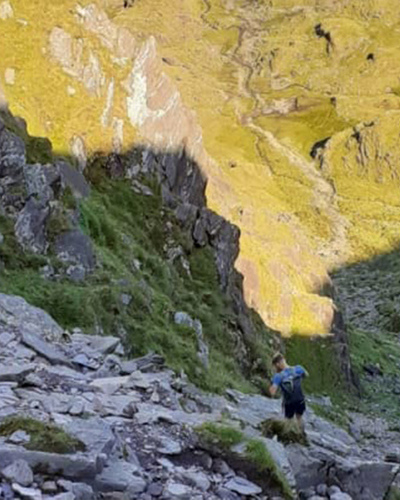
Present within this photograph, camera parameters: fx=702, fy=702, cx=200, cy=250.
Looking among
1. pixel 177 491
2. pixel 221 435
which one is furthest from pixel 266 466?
pixel 177 491

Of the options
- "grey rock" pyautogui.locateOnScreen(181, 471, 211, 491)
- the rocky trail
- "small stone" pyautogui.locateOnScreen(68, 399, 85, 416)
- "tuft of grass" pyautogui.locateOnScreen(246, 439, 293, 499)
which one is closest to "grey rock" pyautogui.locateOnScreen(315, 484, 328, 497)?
the rocky trail

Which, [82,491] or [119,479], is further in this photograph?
[119,479]

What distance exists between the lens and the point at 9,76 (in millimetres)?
47469

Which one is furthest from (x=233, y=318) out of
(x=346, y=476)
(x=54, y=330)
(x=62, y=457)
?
(x=62, y=457)

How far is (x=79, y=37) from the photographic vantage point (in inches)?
2035

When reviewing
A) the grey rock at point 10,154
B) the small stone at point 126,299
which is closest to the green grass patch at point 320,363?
the small stone at point 126,299

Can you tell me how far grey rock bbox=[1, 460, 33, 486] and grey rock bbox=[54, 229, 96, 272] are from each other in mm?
19768

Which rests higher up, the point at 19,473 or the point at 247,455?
the point at 247,455

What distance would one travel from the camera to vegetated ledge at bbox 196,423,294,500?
14.9 meters

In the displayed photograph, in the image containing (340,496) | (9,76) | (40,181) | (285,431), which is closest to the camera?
(340,496)

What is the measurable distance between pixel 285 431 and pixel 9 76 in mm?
36360

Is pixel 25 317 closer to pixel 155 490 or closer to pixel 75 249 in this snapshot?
pixel 75 249

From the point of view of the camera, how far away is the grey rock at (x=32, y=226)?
3049 centimetres

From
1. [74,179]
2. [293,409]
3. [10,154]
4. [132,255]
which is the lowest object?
[293,409]
